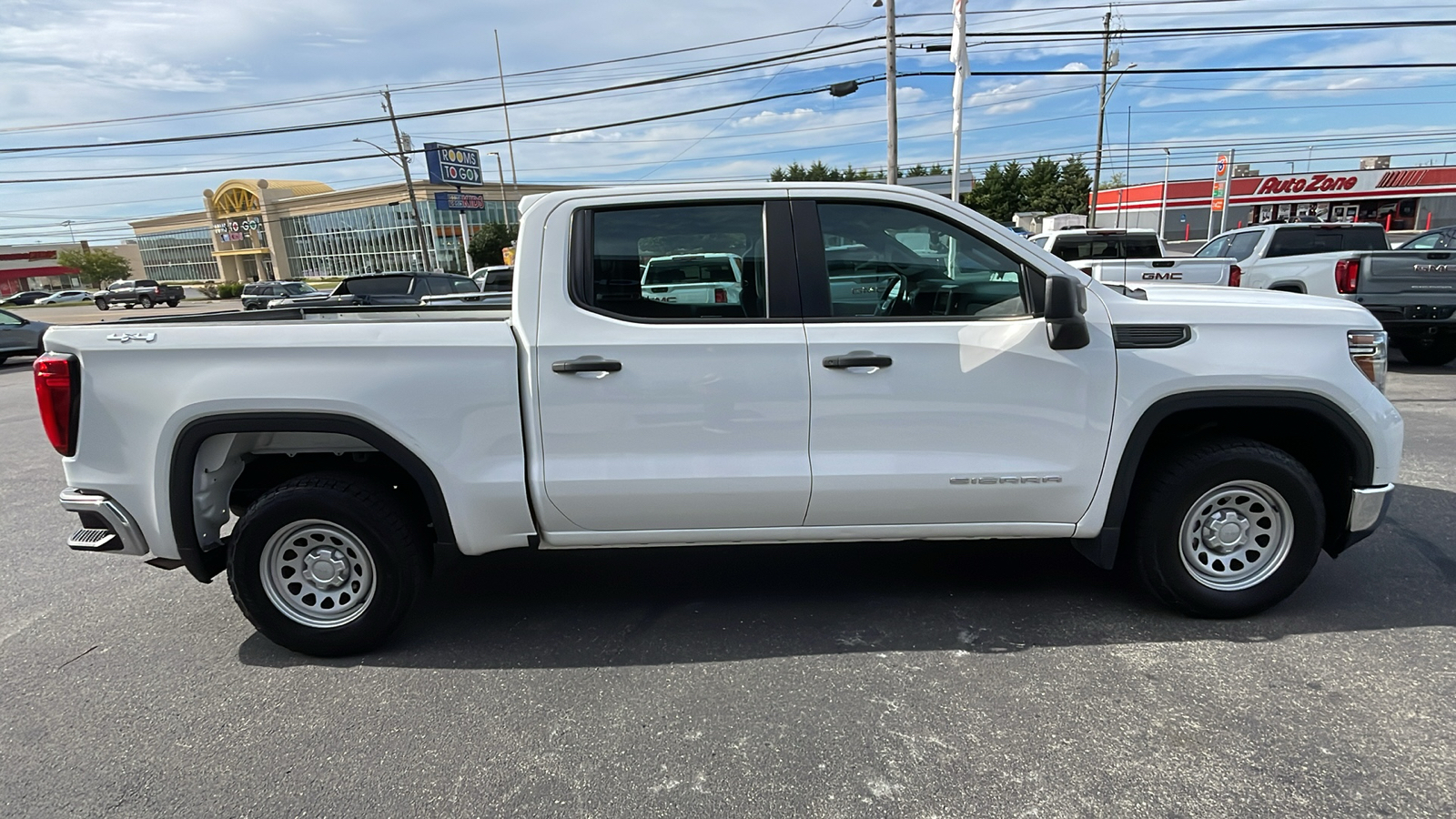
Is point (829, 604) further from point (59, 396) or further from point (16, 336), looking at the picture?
point (16, 336)

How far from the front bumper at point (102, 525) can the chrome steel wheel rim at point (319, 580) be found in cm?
53

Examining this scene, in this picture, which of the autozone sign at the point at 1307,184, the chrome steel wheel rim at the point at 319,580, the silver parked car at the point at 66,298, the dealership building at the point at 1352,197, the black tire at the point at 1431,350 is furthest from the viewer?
the silver parked car at the point at 66,298

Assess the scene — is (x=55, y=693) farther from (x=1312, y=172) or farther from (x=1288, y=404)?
(x=1312, y=172)

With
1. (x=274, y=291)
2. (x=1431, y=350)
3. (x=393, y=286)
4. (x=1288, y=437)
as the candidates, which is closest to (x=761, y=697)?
(x=1288, y=437)

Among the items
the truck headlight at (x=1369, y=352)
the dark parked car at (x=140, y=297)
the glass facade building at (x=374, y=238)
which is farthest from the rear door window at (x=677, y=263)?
the glass facade building at (x=374, y=238)

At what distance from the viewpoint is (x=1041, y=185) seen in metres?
68.0

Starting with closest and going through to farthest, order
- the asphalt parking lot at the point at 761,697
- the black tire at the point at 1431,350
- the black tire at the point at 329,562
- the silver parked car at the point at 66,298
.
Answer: the asphalt parking lot at the point at 761,697
the black tire at the point at 329,562
the black tire at the point at 1431,350
the silver parked car at the point at 66,298

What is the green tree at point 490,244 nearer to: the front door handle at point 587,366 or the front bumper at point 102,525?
the front bumper at point 102,525

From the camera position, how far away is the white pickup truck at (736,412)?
309 cm

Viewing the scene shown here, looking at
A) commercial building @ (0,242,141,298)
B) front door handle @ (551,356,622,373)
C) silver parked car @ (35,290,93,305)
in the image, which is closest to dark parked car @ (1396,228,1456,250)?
front door handle @ (551,356,622,373)

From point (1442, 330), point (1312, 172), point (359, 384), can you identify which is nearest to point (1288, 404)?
point (359, 384)

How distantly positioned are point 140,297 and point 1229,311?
6157 centimetres

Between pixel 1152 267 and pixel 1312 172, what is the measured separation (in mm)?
51577

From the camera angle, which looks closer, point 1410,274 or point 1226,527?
point 1226,527
